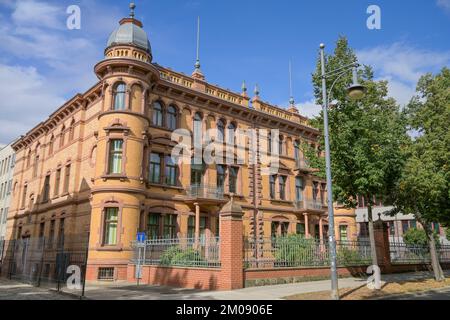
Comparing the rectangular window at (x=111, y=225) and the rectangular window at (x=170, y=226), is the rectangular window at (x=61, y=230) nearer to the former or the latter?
the rectangular window at (x=111, y=225)

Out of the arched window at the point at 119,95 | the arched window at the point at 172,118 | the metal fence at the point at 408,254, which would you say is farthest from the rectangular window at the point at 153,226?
the metal fence at the point at 408,254

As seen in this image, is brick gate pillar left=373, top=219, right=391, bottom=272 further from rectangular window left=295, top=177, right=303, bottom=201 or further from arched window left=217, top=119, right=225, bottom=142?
arched window left=217, top=119, right=225, bottom=142

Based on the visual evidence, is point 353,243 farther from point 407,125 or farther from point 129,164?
point 129,164

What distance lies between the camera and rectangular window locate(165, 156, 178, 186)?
86.5 ft

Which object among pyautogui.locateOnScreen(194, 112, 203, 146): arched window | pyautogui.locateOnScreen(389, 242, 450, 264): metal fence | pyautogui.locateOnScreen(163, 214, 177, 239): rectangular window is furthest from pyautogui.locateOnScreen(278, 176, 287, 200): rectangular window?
pyautogui.locateOnScreen(163, 214, 177, 239): rectangular window

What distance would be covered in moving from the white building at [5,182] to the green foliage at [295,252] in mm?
35921

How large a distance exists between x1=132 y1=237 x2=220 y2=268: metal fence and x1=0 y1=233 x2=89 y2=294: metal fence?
3029 millimetres

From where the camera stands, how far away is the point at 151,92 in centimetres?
2625

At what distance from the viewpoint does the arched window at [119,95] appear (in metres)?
24.7

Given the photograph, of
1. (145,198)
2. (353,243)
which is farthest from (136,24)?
(353,243)

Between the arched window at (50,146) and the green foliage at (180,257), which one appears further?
the arched window at (50,146)

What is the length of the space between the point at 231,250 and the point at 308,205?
2017cm

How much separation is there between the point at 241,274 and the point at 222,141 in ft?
51.1
